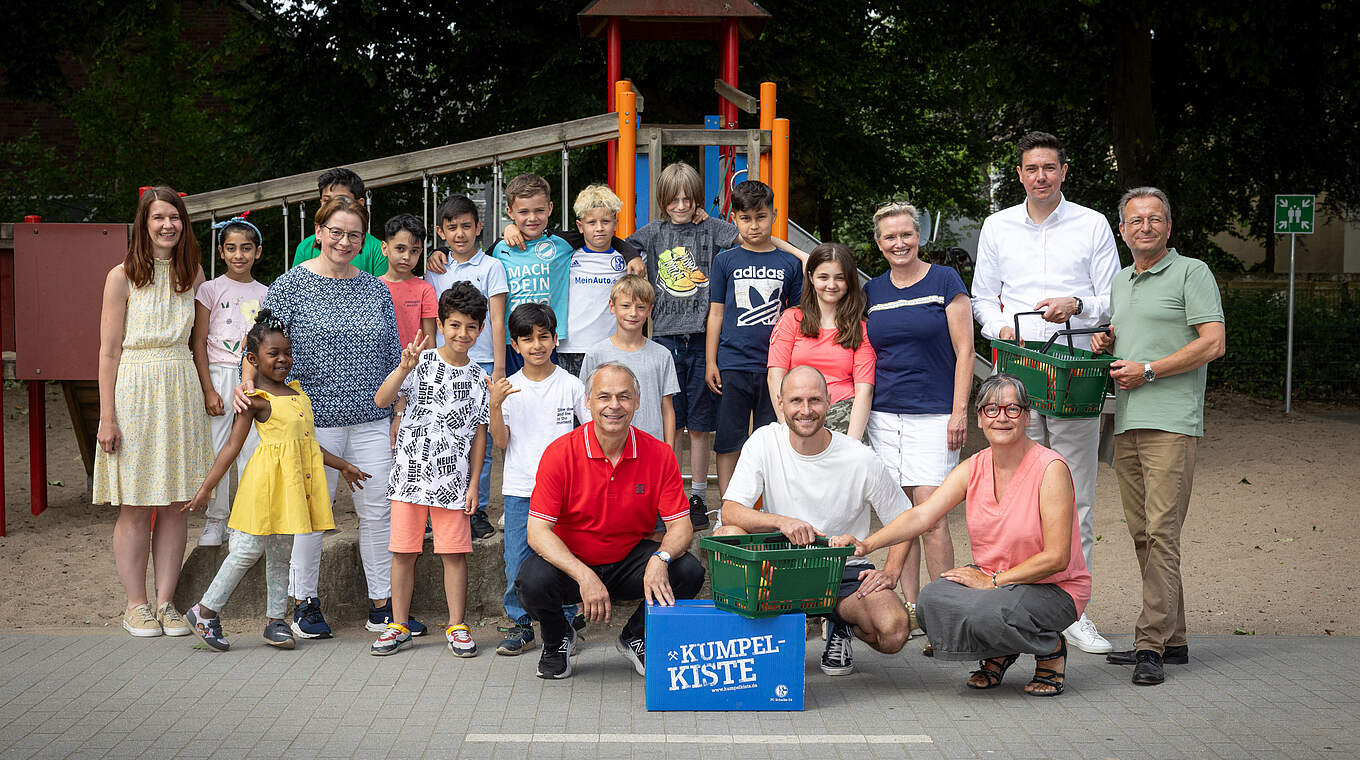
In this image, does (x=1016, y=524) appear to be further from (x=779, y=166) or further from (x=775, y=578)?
(x=779, y=166)

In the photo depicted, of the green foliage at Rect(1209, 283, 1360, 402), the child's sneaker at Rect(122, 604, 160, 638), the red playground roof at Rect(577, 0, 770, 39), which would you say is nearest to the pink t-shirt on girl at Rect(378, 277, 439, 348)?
the child's sneaker at Rect(122, 604, 160, 638)

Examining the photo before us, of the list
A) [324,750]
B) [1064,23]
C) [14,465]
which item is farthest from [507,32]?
[324,750]

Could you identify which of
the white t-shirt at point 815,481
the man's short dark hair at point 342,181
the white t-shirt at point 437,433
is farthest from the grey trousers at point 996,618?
the man's short dark hair at point 342,181

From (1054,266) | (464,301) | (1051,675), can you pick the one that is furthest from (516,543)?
(1054,266)

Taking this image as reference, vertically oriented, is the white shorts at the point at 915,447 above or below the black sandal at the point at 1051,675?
above

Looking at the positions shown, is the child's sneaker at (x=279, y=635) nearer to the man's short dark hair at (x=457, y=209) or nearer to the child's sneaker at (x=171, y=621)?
the child's sneaker at (x=171, y=621)

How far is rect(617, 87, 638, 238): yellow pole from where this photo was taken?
746 cm

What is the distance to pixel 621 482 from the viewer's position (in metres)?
5.25

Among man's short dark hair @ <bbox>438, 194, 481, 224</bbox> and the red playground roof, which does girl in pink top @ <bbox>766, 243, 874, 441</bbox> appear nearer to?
man's short dark hair @ <bbox>438, 194, 481, 224</bbox>

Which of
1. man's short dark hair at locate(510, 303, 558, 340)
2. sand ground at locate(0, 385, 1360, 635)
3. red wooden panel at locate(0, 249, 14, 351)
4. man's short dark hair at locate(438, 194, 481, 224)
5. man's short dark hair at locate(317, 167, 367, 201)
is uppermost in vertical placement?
man's short dark hair at locate(317, 167, 367, 201)

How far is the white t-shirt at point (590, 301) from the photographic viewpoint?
251 inches

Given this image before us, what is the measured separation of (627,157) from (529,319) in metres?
2.23

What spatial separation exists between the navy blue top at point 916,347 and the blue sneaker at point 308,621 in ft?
9.22

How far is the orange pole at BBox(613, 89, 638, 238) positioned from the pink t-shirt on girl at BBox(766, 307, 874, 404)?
1994mm
